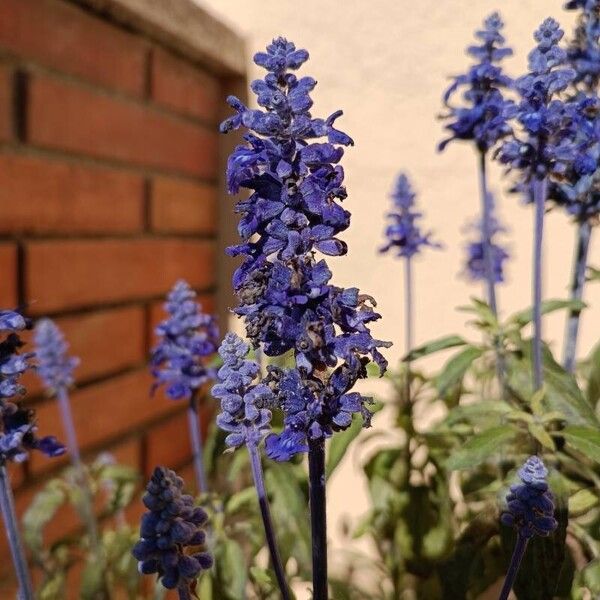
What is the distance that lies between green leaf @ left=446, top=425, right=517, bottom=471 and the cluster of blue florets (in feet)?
0.80

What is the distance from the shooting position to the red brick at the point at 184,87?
4.83 feet

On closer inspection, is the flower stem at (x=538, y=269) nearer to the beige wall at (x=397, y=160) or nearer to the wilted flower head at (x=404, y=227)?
the wilted flower head at (x=404, y=227)

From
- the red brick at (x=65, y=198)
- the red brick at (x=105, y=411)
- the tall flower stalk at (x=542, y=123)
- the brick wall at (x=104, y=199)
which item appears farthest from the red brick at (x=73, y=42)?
the tall flower stalk at (x=542, y=123)

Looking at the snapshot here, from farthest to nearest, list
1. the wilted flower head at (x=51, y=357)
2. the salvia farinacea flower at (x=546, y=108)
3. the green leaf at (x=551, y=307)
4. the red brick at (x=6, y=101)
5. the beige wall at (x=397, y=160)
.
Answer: the beige wall at (x=397, y=160), the red brick at (x=6, y=101), the wilted flower head at (x=51, y=357), the green leaf at (x=551, y=307), the salvia farinacea flower at (x=546, y=108)

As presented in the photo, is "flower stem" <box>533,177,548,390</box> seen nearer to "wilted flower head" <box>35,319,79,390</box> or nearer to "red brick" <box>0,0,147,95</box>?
"wilted flower head" <box>35,319,79,390</box>

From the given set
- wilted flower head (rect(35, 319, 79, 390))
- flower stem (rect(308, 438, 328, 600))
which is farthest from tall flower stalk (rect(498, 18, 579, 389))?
wilted flower head (rect(35, 319, 79, 390))

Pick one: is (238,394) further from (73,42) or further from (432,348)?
(73,42)

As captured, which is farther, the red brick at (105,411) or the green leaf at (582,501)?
the red brick at (105,411)

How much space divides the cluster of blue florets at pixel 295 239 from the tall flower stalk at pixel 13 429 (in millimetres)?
189

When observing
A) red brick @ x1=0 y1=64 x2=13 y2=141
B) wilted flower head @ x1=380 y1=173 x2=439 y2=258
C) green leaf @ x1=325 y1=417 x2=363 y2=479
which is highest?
red brick @ x1=0 y1=64 x2=13 y2=141

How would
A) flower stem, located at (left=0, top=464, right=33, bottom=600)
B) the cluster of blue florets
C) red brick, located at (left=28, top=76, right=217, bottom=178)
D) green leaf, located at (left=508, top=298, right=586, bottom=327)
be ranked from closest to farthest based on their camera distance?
the cluster of blue florets → flower stem, located at (left=0, top=464, right=33, bottom=600) → green leaf, located at (left=508, top=298, right=586, bottom=327) → red brick, located at (left=28, top=76, right=217, bottom=178)

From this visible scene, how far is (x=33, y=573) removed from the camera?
1.18 metres

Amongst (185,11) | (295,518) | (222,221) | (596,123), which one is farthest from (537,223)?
(222,221)

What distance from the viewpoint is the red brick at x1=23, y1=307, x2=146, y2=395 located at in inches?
49.4
